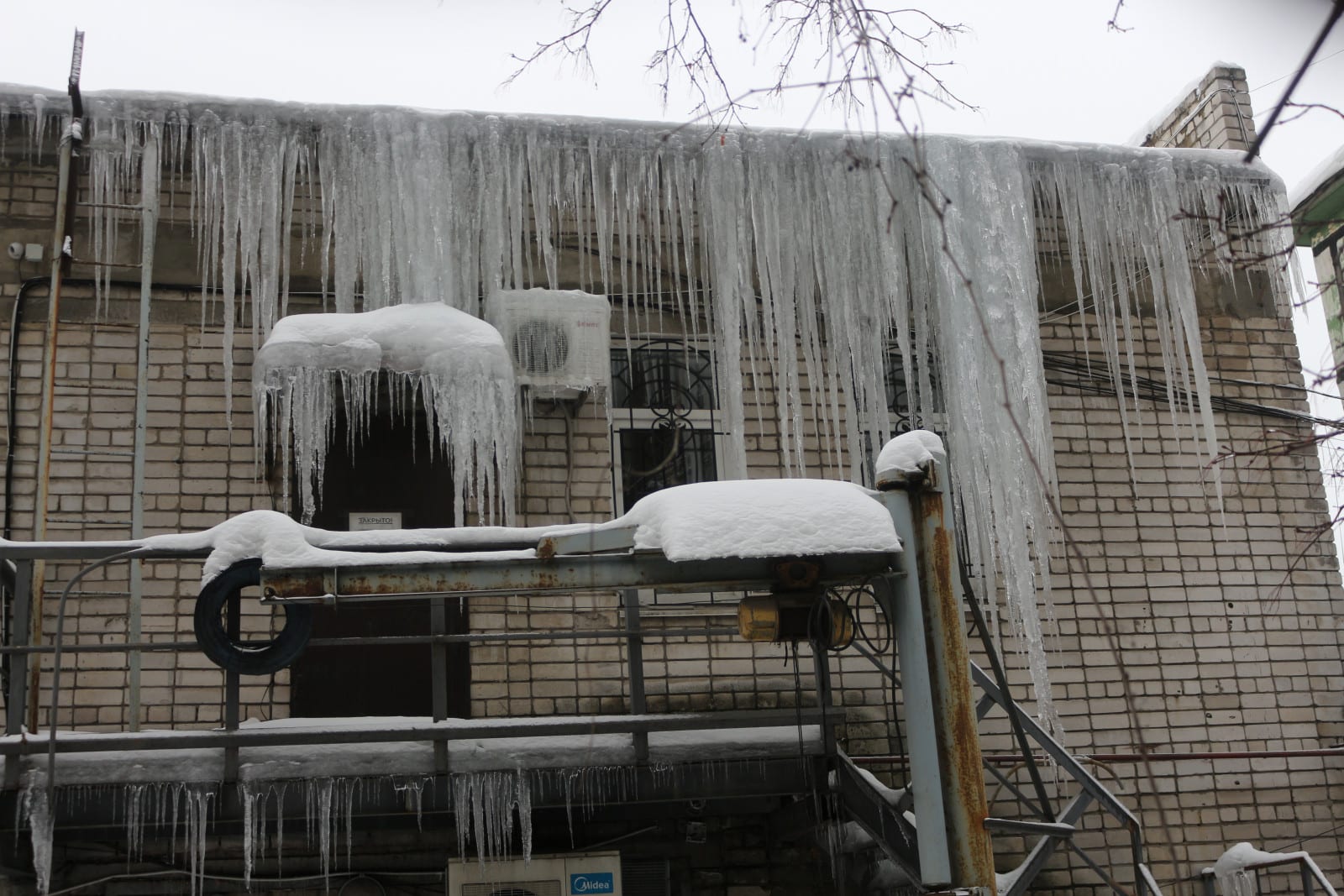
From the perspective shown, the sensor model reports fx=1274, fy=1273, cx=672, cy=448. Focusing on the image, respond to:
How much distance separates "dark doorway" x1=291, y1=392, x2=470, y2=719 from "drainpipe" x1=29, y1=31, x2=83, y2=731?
1.33 meters

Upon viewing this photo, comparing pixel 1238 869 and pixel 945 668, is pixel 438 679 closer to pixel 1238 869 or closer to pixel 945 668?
pixel 945 668

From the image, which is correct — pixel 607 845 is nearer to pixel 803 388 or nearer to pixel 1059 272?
pixel 803 388

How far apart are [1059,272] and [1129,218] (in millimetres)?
588

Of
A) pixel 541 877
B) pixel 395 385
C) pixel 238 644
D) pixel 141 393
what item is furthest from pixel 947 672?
pixel 141 393

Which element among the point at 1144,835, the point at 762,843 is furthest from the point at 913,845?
the point at 1144,835

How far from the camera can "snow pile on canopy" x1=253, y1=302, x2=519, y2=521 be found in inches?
273

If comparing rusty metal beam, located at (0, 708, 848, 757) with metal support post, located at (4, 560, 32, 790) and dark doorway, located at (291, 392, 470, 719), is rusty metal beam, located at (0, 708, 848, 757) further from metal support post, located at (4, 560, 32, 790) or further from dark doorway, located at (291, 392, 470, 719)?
dark doorway, located at (291, 392, 470, 719)

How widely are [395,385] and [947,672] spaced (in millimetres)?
4052

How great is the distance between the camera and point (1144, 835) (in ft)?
25.1

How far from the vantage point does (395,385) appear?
7297 mm

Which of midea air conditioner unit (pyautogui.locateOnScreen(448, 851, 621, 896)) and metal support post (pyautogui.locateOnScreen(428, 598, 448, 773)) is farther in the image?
midea air conditioner unit (pyautogui.locateOnScreen(448, 851, 621, 896))

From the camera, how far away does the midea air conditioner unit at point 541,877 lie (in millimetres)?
6414

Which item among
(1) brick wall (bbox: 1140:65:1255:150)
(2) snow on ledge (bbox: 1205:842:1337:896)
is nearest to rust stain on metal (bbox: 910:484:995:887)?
(2) snow on ledge (bbox: 1205:842:1337:896)

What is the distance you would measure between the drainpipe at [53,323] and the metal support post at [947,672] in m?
4.72
